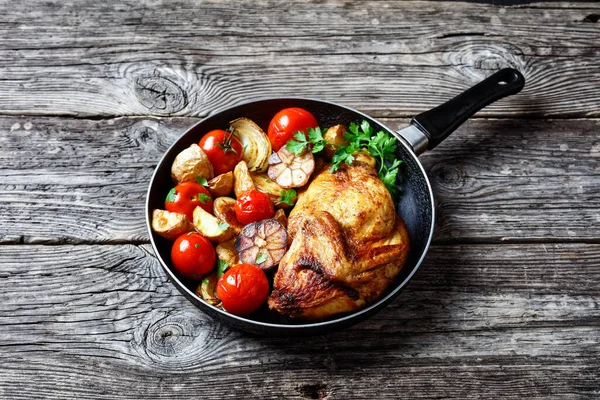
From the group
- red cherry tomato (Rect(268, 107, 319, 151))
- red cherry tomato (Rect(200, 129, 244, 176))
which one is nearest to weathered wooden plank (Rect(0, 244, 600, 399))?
red cherry tomato (Rect(200, 129, 244, 176))

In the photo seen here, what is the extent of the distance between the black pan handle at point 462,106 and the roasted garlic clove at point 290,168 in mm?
481

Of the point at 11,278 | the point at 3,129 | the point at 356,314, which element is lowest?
the point at 11,278

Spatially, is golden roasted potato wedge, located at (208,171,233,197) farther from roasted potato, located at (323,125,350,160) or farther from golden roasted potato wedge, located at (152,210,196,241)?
roasted potato, located at (323,125,350,160)

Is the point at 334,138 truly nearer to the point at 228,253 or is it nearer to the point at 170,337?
the point at 228,253

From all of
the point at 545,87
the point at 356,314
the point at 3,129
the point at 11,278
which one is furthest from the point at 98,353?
the point at 545,87

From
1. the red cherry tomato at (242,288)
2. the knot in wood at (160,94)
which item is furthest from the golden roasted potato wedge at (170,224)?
the knot in wood at (160,94)

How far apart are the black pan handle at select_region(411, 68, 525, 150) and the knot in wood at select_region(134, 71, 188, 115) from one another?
107cm

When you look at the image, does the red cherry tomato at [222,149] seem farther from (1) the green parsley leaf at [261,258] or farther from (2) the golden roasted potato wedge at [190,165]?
(1) the green parsley leaf at [261,258]

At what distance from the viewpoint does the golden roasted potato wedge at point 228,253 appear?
2.08 m

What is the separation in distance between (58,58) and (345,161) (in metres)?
1.50

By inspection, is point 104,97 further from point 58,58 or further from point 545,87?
point 545,87

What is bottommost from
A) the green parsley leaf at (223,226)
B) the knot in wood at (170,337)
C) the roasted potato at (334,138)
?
the knot in wood at (170,337)

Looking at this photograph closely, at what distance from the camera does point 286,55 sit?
2.88m

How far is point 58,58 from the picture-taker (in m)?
2.79
